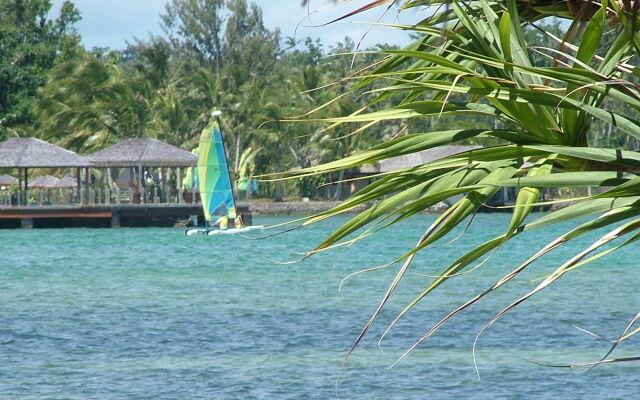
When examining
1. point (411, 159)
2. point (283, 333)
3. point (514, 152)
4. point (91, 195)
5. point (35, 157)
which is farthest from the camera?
point (411, 159)

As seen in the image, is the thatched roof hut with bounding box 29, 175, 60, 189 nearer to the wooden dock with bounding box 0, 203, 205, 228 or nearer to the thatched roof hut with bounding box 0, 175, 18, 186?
the thatched roof hut with bounding box 0, 175, 18, 186

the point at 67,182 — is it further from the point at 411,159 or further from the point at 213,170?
the point at 213,170

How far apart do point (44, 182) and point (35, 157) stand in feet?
42.9

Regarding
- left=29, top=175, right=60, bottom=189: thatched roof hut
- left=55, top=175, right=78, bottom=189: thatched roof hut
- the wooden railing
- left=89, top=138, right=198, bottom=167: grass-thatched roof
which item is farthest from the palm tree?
left=55, top=175, right=78, bottom=189: thatched roof hut

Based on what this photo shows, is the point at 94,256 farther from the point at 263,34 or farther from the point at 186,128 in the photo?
the point at 263,34

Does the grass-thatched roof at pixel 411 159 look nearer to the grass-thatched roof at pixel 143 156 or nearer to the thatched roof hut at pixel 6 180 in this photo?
the grass-thatched roof at pixel 143 156

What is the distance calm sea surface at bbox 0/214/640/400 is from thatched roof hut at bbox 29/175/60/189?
82.6 feet

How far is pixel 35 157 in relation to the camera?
149 ft

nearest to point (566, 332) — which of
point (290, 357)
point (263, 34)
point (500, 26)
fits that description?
point (290, 357)

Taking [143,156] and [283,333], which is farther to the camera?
[143,156]

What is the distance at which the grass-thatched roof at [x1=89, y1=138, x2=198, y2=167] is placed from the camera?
4622 centimetres

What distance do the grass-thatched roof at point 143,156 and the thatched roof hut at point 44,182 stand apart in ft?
35.6

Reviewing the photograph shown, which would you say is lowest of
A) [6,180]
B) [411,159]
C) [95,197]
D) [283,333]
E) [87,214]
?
[283,333]

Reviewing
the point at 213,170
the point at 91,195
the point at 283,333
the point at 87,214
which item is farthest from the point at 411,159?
the point at 283,333
